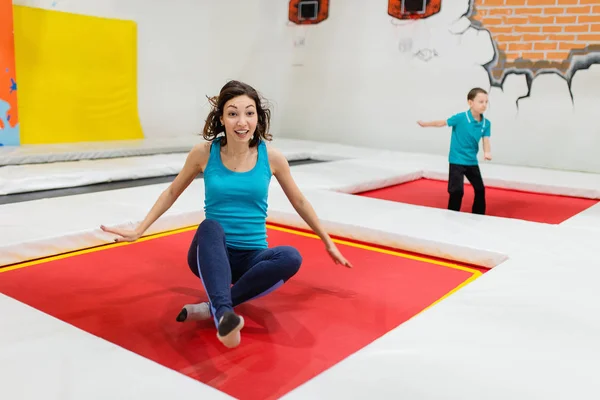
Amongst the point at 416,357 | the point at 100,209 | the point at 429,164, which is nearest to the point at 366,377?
the point at 416,357

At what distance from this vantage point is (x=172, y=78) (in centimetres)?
679

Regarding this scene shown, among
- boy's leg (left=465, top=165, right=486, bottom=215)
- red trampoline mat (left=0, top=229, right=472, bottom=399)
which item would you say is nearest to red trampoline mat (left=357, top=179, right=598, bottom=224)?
boy's leg (left=465, top=165, right=486, bottom=215)

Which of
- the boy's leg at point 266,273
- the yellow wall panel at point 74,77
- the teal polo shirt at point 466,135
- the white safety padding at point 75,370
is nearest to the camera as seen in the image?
the white safety padding at point 75,370

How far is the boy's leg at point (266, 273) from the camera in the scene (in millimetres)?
1866

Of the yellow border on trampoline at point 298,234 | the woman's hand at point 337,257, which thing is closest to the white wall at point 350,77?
the yellow border on trampoline at point 298,234

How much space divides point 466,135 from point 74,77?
3.90 metres

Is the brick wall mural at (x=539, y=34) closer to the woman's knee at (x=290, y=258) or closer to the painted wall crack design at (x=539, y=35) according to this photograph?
the painted wall crack design at (x=539, y=35)

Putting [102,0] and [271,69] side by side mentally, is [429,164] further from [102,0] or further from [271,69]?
[102,0]

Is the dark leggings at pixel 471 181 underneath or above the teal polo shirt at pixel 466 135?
underneath

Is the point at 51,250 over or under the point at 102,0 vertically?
under

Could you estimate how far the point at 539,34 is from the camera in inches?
231

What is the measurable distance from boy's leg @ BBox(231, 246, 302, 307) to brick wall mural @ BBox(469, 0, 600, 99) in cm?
489

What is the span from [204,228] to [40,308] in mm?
685

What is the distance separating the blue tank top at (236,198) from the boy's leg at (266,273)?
114 millimetres
